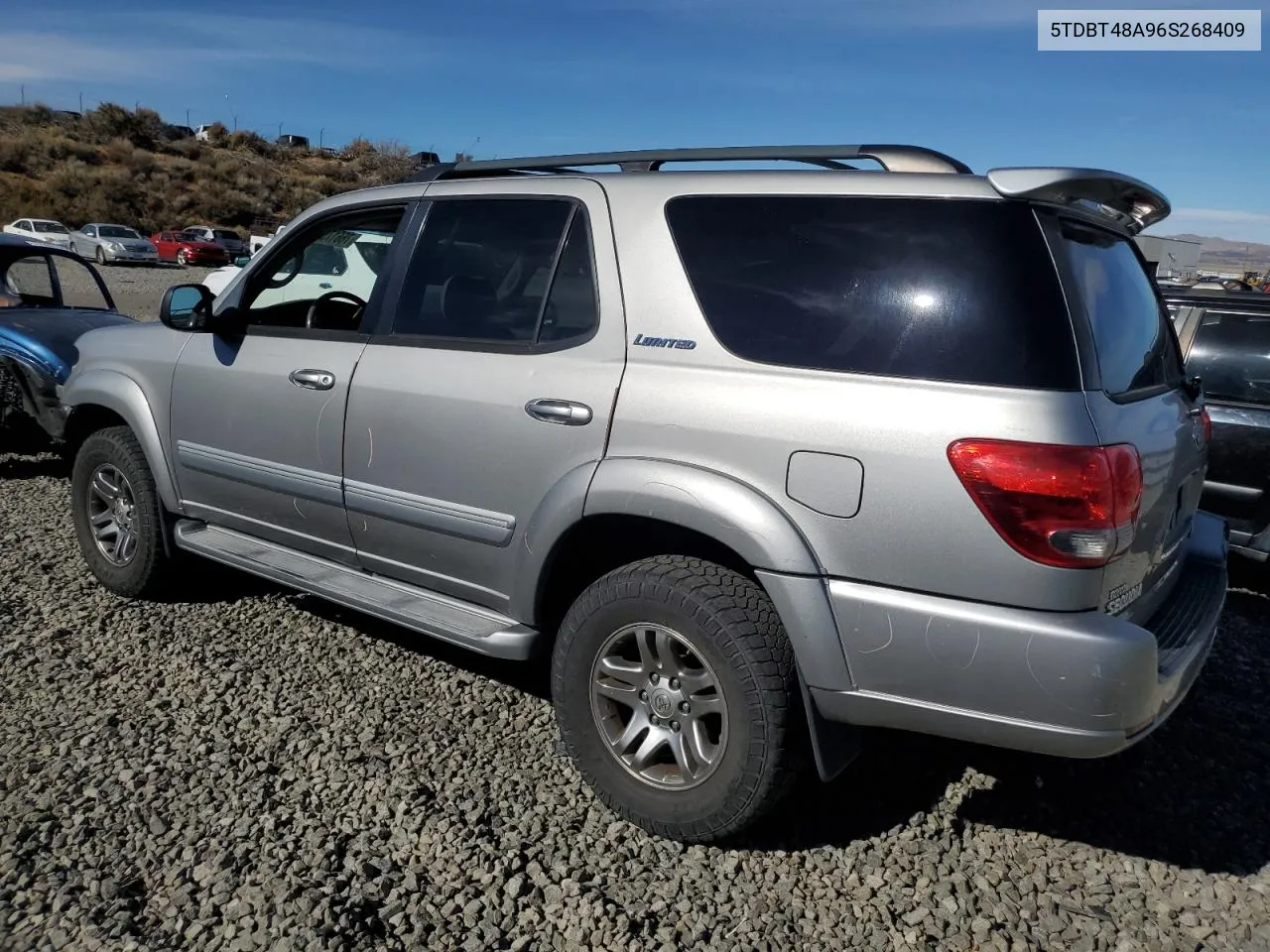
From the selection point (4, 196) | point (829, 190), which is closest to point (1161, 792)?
point (829, 190)

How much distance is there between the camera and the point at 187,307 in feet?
14.3

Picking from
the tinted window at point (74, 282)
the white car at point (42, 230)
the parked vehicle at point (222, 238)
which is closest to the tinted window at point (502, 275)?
the tinted window at point (74, 282)

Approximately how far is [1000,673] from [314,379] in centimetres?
263

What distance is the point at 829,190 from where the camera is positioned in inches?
111

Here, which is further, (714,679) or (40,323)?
(40,323)

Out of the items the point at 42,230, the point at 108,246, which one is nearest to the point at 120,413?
the point at 108,246

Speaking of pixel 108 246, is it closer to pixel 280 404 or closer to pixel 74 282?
pixel 74 282

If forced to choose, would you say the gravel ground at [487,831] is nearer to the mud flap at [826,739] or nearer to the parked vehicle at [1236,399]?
the mud flap at [826,739]

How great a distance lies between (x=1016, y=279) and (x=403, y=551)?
2239 mm

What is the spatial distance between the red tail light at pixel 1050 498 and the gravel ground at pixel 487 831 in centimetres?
108

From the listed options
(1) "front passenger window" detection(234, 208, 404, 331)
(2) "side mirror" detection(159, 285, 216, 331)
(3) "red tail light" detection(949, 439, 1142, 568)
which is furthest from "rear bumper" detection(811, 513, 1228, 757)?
(2) "side mirror" detection(159, 285, 216, 331)

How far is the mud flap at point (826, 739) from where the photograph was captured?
270cm

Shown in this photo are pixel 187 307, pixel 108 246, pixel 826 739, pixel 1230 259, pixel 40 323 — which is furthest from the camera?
pixel 1230 259

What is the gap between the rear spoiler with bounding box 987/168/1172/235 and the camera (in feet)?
8.23
